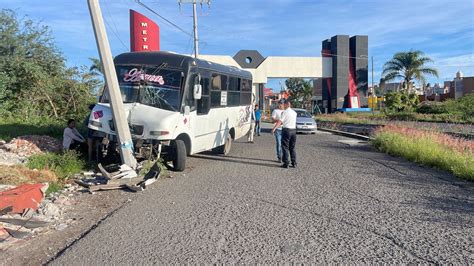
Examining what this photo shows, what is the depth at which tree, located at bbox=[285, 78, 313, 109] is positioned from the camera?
75750 millimetres

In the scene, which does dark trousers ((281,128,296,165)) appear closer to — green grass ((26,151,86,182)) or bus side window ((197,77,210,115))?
bus side window ((197,77,210,115))

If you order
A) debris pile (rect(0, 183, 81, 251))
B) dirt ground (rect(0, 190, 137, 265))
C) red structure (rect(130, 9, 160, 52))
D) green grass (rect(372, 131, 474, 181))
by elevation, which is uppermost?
red structure (rect(130, 9, 160, 52))

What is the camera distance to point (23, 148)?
1098cm

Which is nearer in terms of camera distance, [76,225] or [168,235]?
[168,235]

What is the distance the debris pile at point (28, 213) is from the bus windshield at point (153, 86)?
11.5 feet

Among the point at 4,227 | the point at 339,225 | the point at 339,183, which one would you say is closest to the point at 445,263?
the point at 339,225

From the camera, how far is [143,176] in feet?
29.1

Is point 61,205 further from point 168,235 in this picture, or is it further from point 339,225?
point 339,225

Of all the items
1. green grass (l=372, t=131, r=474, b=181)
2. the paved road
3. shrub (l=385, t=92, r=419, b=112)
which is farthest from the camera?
shrub (l=385, t=92, r=419, b=112)

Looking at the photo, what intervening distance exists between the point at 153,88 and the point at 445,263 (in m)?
7.74

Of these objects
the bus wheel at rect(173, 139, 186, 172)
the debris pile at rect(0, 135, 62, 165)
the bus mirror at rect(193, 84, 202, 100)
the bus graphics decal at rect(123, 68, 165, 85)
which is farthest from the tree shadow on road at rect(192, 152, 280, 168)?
the debris pile at rect(0, 135, 62, 165)

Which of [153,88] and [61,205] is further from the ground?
[153,88]

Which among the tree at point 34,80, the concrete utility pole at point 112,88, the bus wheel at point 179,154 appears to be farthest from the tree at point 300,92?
the concrete utility pole at point 112,88

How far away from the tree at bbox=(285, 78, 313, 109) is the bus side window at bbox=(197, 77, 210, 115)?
64.3 m
